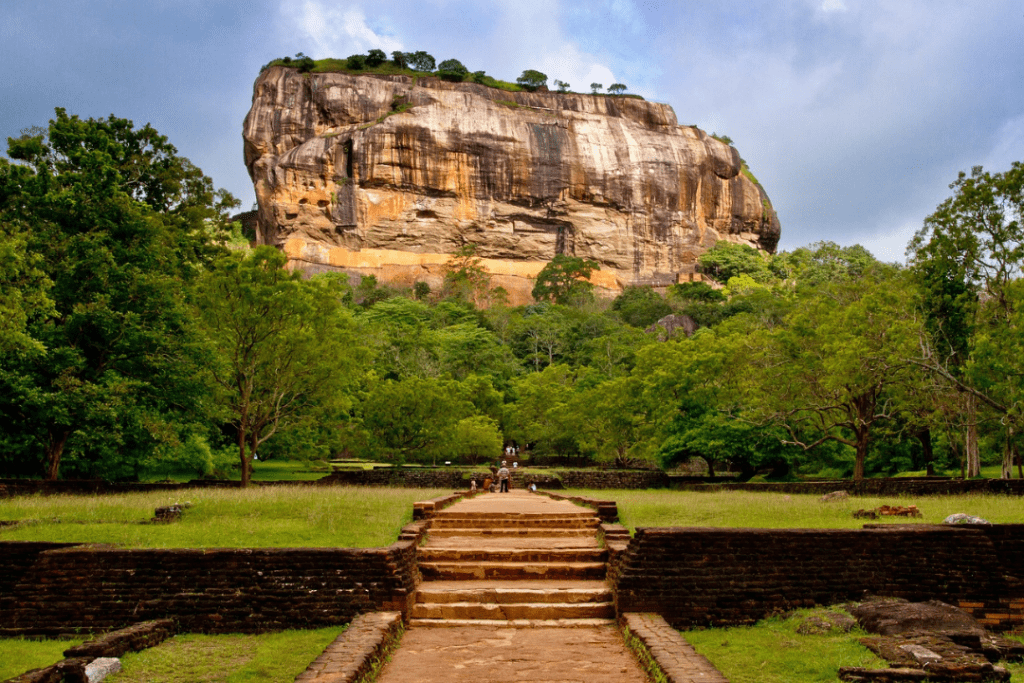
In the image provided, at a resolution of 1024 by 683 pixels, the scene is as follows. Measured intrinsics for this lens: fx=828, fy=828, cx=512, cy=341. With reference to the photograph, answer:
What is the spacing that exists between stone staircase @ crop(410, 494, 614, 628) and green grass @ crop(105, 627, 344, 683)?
1.35 metres

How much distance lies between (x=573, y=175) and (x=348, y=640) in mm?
74792

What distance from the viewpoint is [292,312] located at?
21406mm

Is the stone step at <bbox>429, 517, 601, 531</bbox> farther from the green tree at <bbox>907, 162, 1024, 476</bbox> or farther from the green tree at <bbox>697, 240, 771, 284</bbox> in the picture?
the green tree at <bbox>697, 240, 771, 284</bbox>

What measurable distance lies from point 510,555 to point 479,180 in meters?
69.4

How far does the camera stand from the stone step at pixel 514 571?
994 cm

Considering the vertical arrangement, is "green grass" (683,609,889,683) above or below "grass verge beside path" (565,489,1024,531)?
below

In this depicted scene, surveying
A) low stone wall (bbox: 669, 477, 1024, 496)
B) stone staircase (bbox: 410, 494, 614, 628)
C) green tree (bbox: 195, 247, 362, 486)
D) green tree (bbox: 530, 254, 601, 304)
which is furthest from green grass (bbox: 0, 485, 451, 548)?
green tree (bbox: 530, 254, 601, 304)

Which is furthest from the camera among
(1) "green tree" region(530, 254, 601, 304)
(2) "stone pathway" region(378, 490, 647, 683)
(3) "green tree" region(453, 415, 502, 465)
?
(1) "green tree" region(530, 254, 601, 304)

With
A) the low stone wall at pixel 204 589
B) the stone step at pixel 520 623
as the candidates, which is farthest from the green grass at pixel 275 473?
the stone step at pixel 520 623

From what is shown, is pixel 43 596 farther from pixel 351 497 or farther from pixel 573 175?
pixel 573 175

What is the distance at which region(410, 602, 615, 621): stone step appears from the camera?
8.81 meters

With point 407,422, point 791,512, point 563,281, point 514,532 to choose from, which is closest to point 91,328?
point 407,422

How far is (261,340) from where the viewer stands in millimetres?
21281

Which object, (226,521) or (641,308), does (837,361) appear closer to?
(226,521)
